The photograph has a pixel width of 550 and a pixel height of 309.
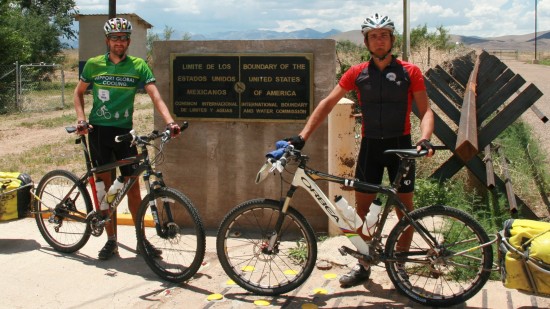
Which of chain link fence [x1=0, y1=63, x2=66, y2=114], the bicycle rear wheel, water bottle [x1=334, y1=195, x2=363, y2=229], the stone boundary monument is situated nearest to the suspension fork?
the bicycle rear wheel

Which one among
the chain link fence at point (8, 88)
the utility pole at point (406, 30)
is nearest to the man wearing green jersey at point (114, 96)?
the utility pole at point (406, 30)

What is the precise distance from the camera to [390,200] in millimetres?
4520

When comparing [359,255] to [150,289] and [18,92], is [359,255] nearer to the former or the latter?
[150,289]

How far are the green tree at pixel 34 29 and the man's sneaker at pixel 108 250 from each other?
16.0m

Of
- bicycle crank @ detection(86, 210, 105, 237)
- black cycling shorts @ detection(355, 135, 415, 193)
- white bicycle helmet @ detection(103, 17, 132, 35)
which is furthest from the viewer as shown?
bicycle crank @ detection(86, 210, 105, 237)

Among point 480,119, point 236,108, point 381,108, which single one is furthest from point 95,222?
point 480,119

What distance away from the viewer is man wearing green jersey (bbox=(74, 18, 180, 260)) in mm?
5418

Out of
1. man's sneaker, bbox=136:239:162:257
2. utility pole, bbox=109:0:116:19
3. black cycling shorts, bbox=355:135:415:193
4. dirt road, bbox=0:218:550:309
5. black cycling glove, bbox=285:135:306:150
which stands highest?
utility pole, bbox=109:0:116:19

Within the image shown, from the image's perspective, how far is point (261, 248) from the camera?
15.8ft

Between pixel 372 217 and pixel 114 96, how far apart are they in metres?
2.44

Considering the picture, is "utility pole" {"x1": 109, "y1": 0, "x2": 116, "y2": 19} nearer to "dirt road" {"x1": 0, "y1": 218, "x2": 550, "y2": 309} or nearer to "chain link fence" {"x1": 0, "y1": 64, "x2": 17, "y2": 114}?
"chain link fence" {"x1": 0, "y1": 64, "x2": 17, "y2": 114}

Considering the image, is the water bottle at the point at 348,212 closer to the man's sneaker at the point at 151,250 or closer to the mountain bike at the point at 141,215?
the mountain bike at the point at 141,215

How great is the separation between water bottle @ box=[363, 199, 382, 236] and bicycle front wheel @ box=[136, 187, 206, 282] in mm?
1246

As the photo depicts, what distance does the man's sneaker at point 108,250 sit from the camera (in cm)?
564
